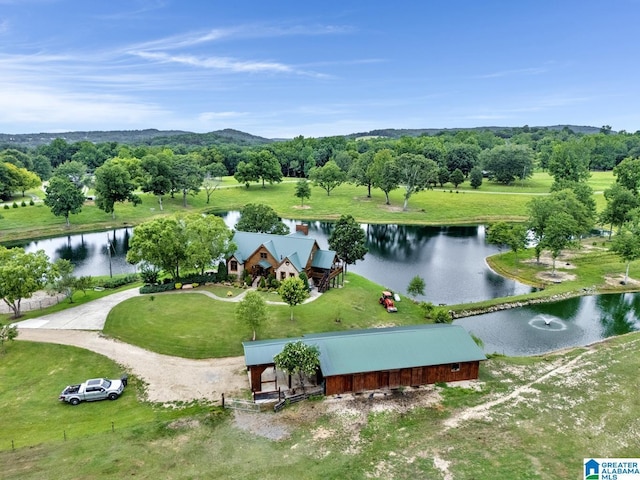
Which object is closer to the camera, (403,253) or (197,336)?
(197,336)

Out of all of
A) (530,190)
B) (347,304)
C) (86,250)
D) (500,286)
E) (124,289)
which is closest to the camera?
(347,304)

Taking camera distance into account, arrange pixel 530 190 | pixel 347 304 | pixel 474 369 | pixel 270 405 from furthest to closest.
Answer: pixel 530 190 → pixel 347 304 → pixel 474 369 → pixel 270 405

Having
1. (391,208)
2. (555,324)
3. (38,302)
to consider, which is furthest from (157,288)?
(391,208)

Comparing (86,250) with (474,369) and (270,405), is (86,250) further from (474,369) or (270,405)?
(474,369)

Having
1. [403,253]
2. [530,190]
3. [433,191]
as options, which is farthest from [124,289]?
[530,190]

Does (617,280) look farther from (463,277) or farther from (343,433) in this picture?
(343,433)

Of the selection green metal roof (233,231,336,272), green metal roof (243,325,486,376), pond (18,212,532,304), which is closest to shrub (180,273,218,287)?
green metal roof (233,231,336,272)

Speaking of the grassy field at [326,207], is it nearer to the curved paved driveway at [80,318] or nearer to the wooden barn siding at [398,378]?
the curved paved driveway at [80,318]
